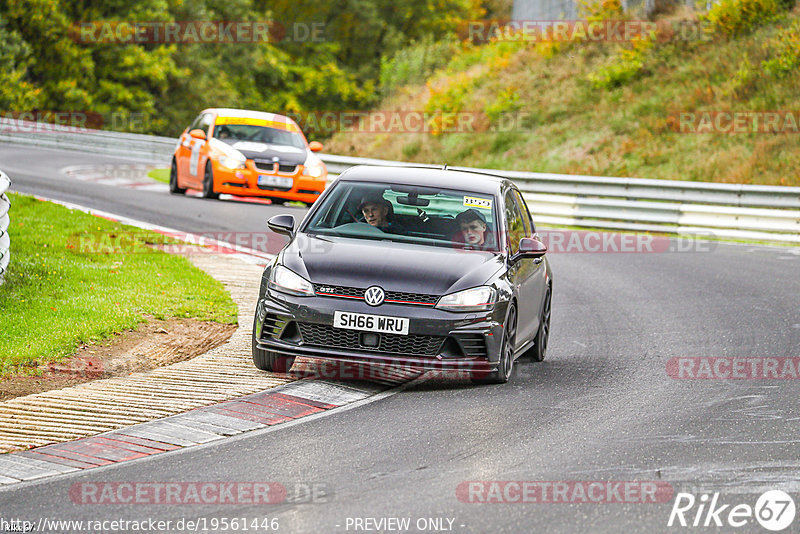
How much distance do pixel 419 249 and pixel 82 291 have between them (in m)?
3.90

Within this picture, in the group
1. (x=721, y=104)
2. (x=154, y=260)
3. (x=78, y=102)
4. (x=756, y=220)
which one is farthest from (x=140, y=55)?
(x=154, y=260)

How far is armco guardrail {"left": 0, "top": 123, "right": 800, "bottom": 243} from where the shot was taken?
21.2 m

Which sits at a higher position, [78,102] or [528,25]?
[528,25]

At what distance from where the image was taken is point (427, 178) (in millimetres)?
10164

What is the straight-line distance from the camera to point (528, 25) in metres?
45.0

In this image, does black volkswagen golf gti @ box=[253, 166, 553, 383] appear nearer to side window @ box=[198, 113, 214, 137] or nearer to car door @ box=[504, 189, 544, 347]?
car door @ box=[504, 189, 544, 347]

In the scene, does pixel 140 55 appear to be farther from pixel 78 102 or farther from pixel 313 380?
pixel 313 380

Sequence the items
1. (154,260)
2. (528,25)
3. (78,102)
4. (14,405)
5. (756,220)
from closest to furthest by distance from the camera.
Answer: (14,405)
(154,260)
(756,220)
(528,25)
(78,102)
